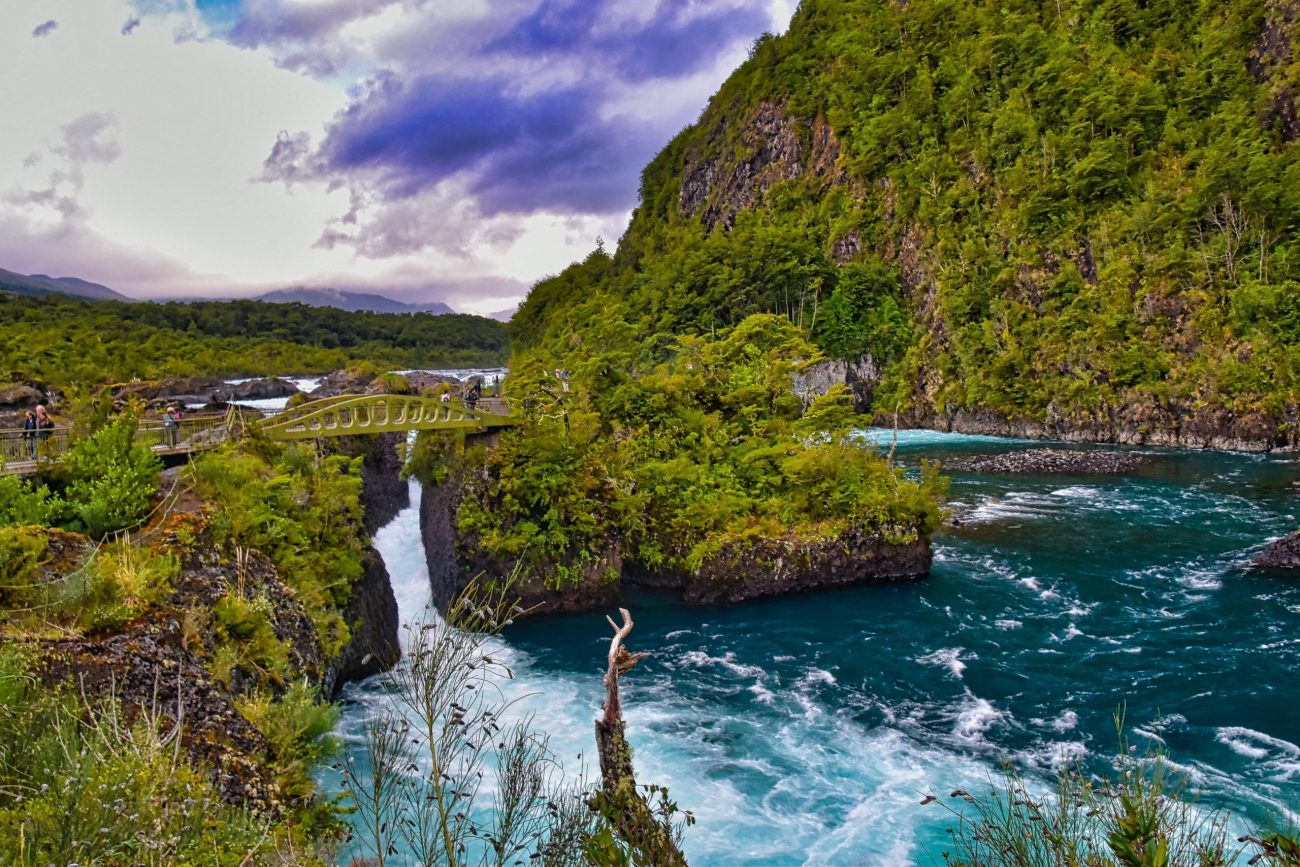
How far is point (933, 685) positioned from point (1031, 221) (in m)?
54.6

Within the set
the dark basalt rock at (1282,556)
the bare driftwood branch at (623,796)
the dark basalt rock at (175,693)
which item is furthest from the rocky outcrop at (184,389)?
the dark basalt rock at (1282,556)

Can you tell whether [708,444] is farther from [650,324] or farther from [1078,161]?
[1078,161]

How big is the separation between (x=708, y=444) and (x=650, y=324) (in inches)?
1863

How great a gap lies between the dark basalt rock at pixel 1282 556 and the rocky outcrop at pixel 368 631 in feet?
79.0

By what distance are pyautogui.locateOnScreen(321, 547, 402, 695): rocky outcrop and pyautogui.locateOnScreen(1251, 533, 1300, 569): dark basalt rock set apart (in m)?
24.1

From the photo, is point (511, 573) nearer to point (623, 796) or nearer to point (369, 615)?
point (369, 615)

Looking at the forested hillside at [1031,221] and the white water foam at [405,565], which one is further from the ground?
the forested hillside at [1031,221]

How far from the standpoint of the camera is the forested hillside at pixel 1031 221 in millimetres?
43781

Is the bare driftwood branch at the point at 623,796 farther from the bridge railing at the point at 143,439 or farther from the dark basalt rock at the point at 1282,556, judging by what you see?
the dark basalt rock at the point at 1282,556

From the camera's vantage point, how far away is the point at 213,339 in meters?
104

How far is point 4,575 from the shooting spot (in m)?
8.30

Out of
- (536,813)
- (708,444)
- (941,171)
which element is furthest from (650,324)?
(536,813)

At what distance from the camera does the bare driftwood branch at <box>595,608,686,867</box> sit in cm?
579

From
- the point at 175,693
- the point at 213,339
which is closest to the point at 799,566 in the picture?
the point at 175,693
